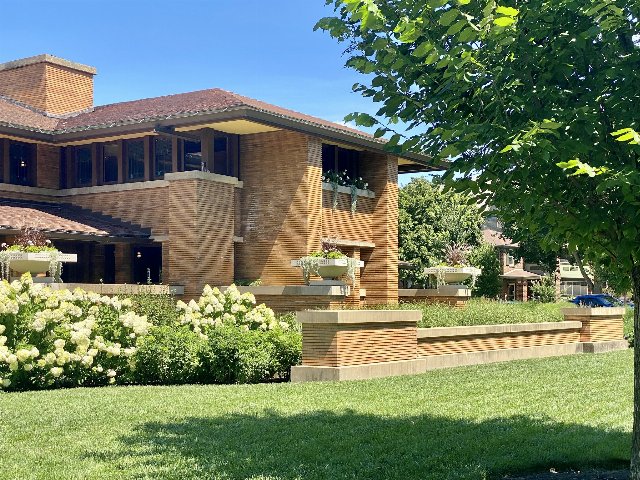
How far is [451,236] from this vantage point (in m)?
46.5

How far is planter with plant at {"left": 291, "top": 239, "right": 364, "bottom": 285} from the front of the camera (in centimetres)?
2316

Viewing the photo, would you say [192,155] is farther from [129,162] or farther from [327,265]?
[327,265]

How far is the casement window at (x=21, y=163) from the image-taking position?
1054 inches

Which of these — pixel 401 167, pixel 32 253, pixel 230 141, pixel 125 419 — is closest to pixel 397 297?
pixel 401 167

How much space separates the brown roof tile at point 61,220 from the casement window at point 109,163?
52.6 inches

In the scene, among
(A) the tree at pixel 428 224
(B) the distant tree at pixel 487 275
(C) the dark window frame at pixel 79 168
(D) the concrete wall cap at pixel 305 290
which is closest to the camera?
(D) the concrete wall cap at pixel 305 290

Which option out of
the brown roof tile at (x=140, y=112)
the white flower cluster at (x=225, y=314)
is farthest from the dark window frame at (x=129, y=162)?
the white flower cluster at (x=225, y=314)

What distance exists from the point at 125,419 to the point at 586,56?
6739 mm

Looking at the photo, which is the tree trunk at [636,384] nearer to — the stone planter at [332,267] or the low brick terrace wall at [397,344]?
the low brick terrace wall at [397,344]

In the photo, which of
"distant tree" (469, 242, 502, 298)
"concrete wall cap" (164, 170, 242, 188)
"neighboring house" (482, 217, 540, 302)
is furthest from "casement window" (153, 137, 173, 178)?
"neighboring house" (482, 217, 540, 302)

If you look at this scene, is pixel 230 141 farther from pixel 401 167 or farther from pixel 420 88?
pixel 420 88

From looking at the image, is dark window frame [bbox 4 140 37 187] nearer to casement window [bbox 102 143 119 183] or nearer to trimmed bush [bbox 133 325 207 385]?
casement window [bbox 102 143 119 183]

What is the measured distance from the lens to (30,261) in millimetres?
19672

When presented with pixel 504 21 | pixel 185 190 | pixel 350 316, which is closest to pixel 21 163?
pixel 185 190
